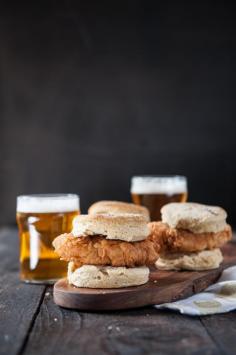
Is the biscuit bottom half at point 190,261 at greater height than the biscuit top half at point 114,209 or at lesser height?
lesser

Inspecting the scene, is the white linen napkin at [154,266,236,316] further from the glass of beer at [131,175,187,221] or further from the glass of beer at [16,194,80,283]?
the glass of beer at [131,175,187,221]

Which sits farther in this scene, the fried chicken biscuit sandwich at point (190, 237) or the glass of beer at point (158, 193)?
the glass of beer at point (158, 193)

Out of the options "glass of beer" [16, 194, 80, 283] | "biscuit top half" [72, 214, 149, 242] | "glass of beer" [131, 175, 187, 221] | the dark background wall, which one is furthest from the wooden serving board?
the dark background wall

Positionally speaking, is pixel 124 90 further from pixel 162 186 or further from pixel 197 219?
pixel 197 219

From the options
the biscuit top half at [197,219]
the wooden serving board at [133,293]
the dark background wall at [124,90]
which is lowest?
the wooden serving board at [133,293]

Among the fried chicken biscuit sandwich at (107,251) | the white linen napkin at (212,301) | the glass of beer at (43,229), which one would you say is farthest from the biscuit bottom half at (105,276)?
the glass of beer at (43,229)

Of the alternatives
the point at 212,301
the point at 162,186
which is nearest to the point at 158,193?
the point at 162,186

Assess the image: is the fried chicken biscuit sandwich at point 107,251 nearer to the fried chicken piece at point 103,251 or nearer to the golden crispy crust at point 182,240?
the fried chicken piece at point 103,251
